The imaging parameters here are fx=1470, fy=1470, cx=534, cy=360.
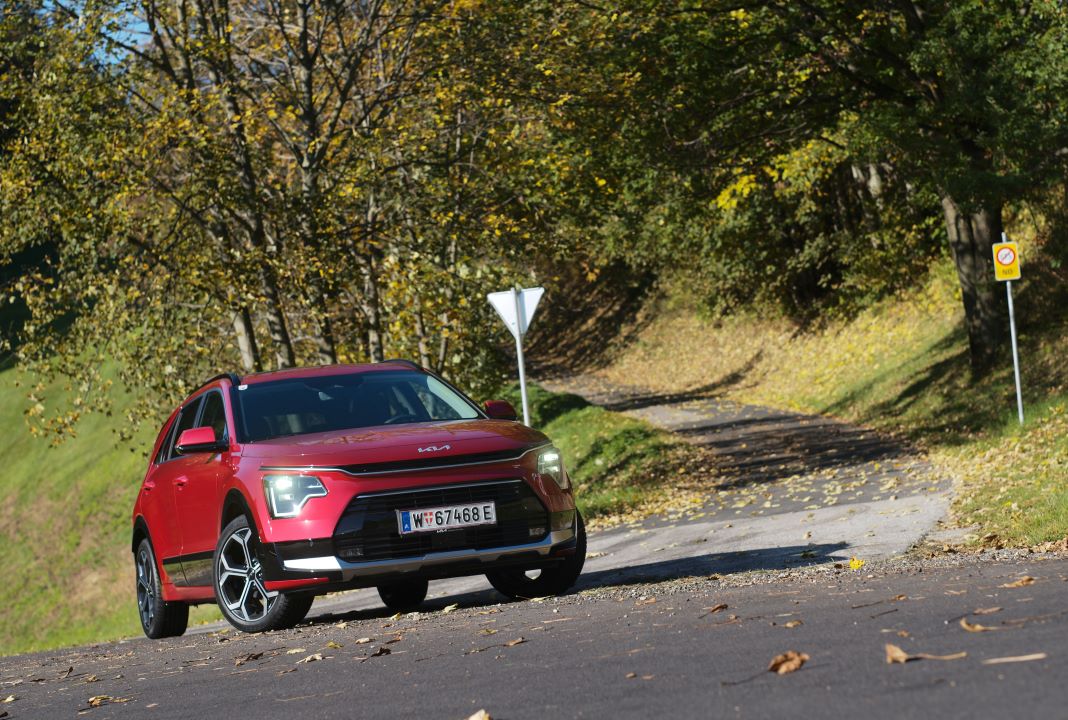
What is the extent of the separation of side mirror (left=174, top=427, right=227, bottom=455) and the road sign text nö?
14.2 meters

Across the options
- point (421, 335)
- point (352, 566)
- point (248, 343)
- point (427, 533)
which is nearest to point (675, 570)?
point (427, 533)

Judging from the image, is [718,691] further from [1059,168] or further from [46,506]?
[46,506]

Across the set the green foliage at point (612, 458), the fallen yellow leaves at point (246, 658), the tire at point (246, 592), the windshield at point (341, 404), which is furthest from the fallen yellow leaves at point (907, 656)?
the green foliage at point (612, 458)

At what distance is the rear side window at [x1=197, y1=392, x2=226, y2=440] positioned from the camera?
9.88m

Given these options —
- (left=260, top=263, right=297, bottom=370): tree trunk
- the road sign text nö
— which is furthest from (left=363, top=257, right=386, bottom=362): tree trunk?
the road sign text nö

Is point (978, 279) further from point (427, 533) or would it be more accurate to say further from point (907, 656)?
point (907, 656)

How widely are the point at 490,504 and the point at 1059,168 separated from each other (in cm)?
1368

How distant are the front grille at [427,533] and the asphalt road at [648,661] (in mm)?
453

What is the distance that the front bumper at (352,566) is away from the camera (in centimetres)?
865

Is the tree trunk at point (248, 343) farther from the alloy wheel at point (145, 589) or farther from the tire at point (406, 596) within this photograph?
the tire at point (406, 596)

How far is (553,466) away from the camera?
9320mm

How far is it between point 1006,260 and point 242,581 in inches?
574

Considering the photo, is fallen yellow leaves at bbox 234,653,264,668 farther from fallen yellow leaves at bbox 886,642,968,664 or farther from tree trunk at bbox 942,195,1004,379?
tree trunk at bbox 942,195,1004,379

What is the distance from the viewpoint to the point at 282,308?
19.3 m
